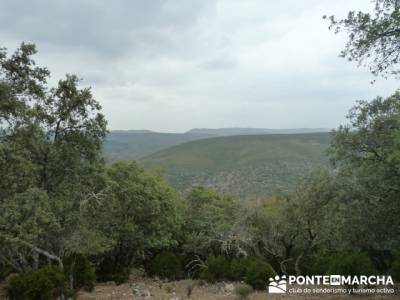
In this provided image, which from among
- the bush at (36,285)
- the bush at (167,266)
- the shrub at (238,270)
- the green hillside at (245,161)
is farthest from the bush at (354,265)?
the green hillside at (245,161)

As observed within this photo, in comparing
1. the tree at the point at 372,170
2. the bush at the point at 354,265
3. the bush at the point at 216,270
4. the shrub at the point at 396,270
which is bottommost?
the bush at the point at 216,270

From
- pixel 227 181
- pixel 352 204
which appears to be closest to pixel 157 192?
pixel 352 204

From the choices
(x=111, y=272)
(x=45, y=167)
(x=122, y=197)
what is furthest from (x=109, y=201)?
(x=111, y=272)

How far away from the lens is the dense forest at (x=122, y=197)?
40.3 feet

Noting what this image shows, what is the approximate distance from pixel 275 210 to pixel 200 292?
22.7 feet

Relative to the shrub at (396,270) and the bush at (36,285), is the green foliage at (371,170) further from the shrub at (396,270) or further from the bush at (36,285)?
the bush at (36,285)

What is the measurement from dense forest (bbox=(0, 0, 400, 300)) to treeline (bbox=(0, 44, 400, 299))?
0.04m

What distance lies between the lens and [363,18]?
378 inches

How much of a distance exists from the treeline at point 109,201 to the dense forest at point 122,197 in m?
0.04

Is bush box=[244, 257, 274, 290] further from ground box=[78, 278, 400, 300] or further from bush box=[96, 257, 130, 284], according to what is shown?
bush box=[96, 257, 130, 284]

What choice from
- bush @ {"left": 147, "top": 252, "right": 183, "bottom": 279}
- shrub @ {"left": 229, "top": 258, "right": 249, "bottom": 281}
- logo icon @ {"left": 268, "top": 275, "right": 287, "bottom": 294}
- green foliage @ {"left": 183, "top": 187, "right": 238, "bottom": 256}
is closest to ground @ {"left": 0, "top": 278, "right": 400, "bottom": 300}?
logo icon @ {"left": 268, "top": 275, "right": 287, "bottom": 294}

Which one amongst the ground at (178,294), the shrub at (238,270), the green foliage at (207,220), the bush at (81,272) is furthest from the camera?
the green foliage at (207,220)

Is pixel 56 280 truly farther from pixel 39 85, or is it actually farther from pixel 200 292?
pixel 200 292

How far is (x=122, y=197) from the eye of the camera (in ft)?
79.8
